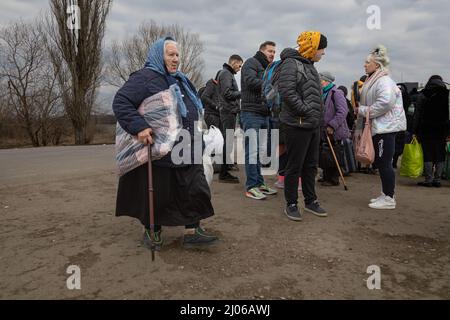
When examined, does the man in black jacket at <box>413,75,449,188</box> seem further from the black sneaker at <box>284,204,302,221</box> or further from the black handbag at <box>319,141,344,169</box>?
the black sneaker at <box>284,204,302,221</box>

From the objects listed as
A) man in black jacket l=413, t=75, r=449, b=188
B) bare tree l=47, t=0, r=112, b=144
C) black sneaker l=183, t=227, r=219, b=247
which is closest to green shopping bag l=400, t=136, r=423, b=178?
man in black jacket l=413, t=75, r=449, b=188

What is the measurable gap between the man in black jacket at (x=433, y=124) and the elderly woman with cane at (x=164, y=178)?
4564 mm

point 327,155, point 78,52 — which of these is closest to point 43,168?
point 327,155

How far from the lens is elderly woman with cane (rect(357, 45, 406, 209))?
447 cm

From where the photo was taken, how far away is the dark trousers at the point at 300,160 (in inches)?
162

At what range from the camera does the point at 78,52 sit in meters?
20.2

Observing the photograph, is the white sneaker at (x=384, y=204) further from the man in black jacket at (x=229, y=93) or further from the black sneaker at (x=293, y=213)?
the man in black jacket at (x=229, y=93)

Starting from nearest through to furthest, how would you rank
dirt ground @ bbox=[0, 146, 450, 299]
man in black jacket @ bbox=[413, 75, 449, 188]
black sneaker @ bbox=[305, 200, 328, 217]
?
1. dirt ground @ bbox=[0, 146, 450, 299]
2. black sneaker @ bbox=[305, 200, 328, 217]
3. man in black jacket @ bbox=[413, 75, 449, 188]

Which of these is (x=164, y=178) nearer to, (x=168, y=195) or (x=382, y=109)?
(x=168, y=195)

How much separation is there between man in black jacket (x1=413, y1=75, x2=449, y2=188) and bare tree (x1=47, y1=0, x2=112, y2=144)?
1829 centimetres

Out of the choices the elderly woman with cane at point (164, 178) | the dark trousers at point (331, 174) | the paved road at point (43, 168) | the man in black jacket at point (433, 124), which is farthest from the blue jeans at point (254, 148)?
the paved road at point (43, 168)
